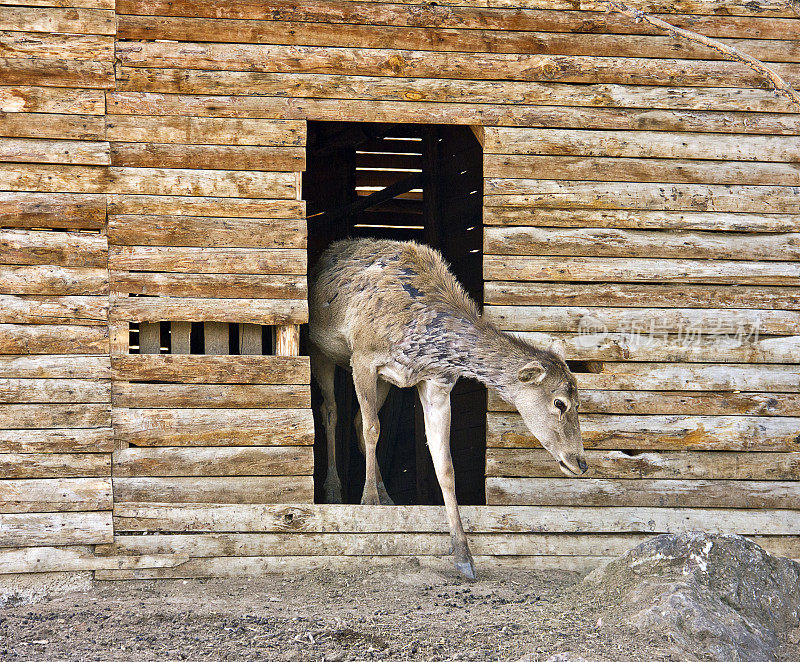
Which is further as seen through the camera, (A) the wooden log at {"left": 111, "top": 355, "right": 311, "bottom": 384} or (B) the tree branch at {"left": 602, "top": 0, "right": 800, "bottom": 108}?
(B) the tree branch at {"left": 602, "top": 0, "right": 800, "bottom": 108}

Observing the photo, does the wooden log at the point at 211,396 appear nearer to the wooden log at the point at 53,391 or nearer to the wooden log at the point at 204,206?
the wooden log at the point at 53,391

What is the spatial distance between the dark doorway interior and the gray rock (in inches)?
165

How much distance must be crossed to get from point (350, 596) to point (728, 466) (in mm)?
3019

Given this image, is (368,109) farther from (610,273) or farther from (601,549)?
(601,549)

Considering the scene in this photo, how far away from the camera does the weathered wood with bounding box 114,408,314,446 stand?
6285 millimetres

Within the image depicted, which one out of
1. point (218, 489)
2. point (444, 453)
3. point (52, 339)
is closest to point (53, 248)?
point (52, 339)

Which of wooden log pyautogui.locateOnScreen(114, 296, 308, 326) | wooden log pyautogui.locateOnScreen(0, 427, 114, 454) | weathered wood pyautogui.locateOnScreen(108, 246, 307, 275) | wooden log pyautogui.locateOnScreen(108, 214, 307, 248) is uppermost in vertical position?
wooden log pyautogui.locateOnScreen(108, 214, 307, 248)

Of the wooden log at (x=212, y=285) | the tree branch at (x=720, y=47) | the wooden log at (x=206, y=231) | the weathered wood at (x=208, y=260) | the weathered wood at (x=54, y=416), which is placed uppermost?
the tree branch at (x=720, y=47)

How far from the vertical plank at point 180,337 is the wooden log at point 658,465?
2325 mm

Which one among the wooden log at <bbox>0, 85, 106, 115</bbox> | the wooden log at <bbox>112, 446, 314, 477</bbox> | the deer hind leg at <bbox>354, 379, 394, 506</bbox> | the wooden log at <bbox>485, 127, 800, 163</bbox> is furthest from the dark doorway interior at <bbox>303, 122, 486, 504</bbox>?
the wooden log at <bbox>0, 85, 106, 115</bbox>

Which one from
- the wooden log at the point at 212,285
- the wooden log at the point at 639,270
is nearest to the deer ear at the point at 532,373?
the wooden log at the point at 639,270

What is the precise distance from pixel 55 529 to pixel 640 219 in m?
4.73

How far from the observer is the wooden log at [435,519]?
6281 millimetres

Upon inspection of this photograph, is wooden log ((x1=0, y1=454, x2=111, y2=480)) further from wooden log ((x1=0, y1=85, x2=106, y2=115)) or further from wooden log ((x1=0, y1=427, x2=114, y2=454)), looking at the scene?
wooden log ((x1=0, y1=85, x2=106, y2=115))
